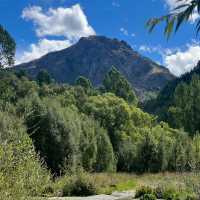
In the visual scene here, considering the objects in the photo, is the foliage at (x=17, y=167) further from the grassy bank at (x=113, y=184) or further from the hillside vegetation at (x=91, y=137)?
the grassy bank at (x=113, y=184)

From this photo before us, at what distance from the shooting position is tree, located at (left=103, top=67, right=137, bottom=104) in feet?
345

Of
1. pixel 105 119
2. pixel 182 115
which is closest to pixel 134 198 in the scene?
pixel 105 119

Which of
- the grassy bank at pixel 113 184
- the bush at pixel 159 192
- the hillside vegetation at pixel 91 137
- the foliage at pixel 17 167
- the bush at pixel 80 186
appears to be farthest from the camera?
the hillside vegetation at pixel 91 137

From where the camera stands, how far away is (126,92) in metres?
105

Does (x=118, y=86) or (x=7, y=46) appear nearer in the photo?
(x=7, y=46)

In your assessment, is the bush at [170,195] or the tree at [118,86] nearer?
the bush at [170,195]

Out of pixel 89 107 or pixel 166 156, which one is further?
pixel 89 107

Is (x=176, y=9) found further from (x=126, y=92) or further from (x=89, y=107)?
(x=126, y=92)

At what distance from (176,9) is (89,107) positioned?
65502mm

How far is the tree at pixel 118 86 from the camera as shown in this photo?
345 ft

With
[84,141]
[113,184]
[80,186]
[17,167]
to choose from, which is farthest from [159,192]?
[17,167]

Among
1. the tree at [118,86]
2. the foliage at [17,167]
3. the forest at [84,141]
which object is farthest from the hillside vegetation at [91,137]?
the foliage at [17,167]

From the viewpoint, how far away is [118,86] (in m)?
107

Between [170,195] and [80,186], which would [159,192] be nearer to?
[170,195]
